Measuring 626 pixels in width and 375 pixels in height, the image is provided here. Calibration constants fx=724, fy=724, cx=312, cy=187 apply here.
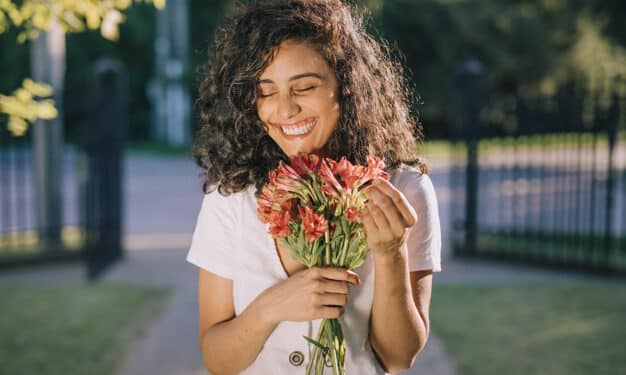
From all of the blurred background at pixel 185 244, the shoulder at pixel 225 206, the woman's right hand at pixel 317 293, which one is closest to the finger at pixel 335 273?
the woman's right hand at pixel 317 293

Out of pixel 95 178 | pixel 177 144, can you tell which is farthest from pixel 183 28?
pixel 95 178

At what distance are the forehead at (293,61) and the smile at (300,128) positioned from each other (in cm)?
12

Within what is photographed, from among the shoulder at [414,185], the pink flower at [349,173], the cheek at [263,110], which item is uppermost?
the cheek at [263,110]

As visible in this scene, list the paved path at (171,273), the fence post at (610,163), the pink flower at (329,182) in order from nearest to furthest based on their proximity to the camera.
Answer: the pink flower at (329,182)
the paved path at (171,273)
the fence post at (610,163)

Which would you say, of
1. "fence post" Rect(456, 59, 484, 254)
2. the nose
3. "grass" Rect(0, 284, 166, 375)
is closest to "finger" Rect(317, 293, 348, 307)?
the nose

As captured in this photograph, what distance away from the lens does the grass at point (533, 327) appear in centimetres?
464

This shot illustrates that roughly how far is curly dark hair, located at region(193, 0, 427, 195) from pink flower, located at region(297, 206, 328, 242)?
0.36 m

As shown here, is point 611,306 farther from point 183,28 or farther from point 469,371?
point 183,28

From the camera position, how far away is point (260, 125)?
2.06 metres

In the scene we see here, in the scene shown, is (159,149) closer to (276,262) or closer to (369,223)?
(276,262)

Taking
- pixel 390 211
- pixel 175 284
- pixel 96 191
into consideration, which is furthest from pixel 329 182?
pixel 96 191

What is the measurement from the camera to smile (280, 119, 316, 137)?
72.8 inches

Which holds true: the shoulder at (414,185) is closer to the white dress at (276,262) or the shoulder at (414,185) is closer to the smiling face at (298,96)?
the white dress at (276,262)

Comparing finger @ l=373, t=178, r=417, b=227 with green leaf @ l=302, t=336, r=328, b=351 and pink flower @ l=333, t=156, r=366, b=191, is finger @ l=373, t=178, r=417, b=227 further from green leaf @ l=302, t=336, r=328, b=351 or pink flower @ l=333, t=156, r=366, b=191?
green leaf @ l=302, t=336, r=328, b=351
